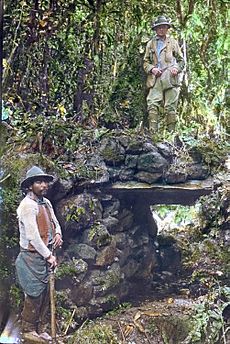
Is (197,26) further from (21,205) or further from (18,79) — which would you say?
(21,205)

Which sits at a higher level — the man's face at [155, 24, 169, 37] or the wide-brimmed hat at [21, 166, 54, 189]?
the man's face at [155, 24, 169, 37]

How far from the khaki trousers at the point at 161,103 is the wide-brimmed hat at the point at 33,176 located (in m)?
0.27

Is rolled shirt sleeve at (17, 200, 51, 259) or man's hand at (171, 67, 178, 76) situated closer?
rolled shirt sleeve at (17, 200, 51, 259)

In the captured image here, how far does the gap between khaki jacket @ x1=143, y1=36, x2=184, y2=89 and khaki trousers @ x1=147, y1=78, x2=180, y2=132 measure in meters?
0.01

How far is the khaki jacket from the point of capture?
135cm

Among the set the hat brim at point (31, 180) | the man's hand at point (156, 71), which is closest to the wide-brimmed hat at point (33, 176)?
the hat brim at point (31, 180)

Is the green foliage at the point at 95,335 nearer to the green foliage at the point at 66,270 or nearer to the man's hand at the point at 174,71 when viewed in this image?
the green foliage at the point at 66,270

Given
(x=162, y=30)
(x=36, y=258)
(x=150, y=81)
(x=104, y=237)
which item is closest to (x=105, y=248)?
(x=104, y=237)

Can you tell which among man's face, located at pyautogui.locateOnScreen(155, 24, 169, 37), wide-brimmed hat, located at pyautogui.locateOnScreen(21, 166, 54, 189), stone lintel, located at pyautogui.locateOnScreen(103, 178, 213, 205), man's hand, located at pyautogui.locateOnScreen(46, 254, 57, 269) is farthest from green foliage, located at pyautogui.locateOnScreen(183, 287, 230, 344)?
man's face, located at pyautogui.locateOnScreen(155, 24, 169, 37)

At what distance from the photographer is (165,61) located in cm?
137

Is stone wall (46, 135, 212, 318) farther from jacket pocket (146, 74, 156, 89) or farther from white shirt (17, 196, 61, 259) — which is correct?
jacket pocket (146, 74, 156, 89)

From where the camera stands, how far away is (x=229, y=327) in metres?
1.25

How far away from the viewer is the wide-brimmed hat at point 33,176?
4.18ft

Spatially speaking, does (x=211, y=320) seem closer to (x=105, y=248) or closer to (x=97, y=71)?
(x=105, y=248)
